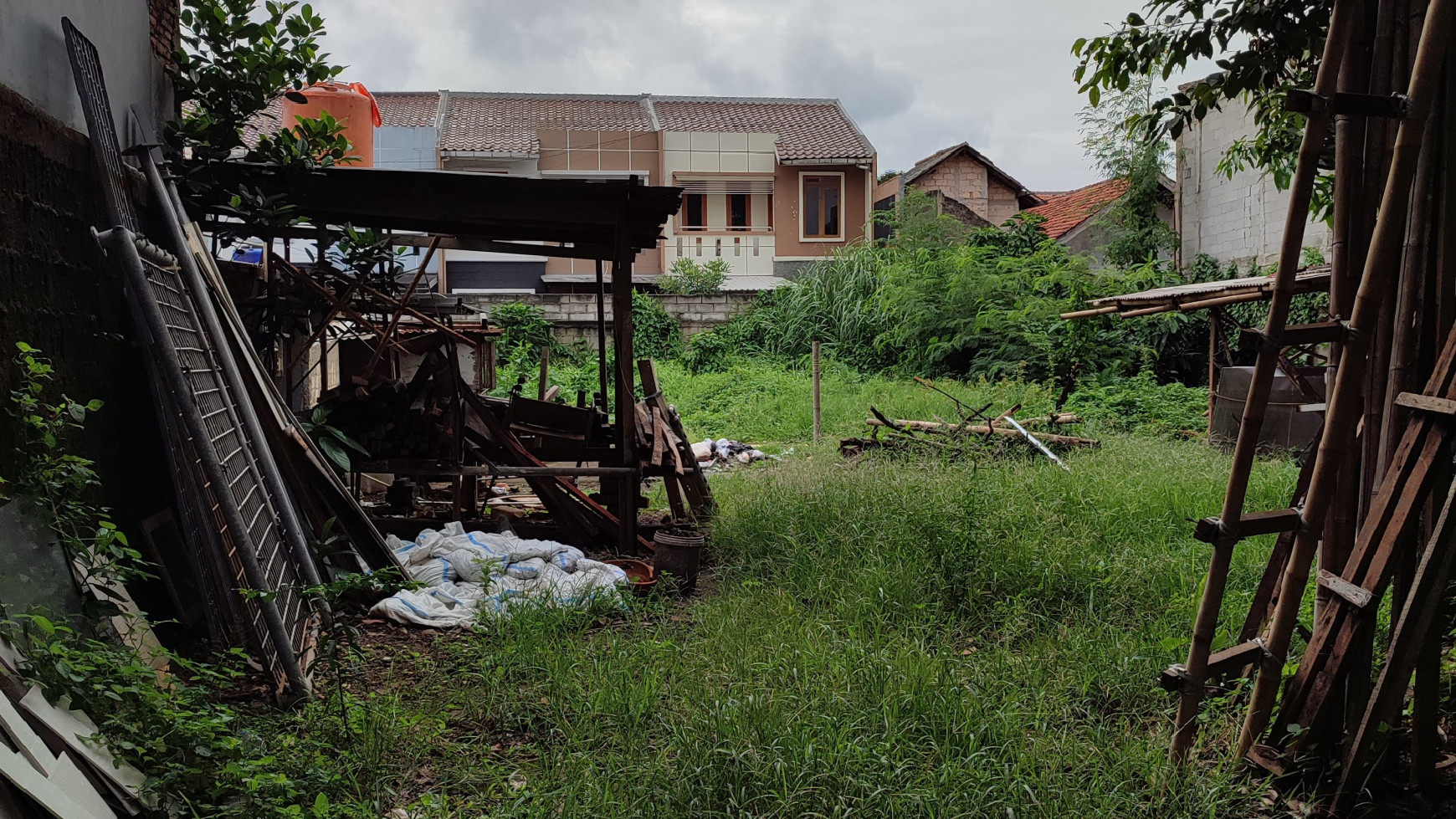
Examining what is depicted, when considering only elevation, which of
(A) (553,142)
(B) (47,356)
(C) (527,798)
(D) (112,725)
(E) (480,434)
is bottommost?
(C) (527,798)

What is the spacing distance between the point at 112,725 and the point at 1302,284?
7954mm

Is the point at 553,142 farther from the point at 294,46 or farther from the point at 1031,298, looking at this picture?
the point at 294,46

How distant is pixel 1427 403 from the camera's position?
315 cm

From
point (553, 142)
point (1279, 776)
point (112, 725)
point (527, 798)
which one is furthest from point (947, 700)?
point (553, 142)

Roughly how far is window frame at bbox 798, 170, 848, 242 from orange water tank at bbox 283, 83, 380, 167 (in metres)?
18.0

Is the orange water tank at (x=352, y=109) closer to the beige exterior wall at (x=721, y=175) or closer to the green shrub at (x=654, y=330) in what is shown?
the green shrub at (x=654, y=330)

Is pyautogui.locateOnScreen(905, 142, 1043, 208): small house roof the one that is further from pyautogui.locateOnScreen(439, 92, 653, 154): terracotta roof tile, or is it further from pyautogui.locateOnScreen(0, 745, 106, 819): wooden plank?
pyautogui.locateOnScreen(0, 745, 106, 819): wooden plank

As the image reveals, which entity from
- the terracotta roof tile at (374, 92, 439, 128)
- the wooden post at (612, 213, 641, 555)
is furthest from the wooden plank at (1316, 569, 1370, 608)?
the terracotta roof tile at (374, 92, 439, 128)

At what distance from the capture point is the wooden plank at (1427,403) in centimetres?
307

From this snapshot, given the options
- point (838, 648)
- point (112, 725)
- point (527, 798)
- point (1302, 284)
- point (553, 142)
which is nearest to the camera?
point (112, 725)

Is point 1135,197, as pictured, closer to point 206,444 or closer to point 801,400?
point 801,400

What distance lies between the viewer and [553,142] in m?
24.4

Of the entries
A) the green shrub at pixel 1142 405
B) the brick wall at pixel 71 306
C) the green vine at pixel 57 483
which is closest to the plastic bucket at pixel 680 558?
the brick wall at pixel 71 306

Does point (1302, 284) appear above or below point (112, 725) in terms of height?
above
